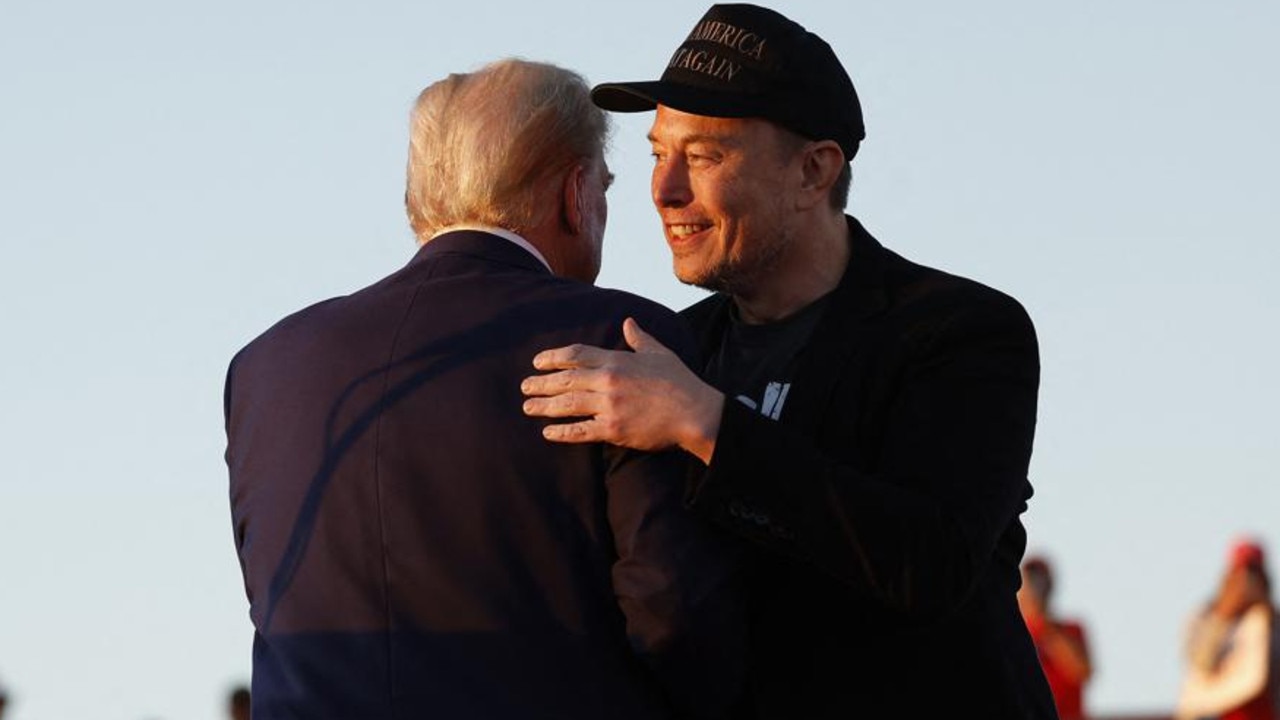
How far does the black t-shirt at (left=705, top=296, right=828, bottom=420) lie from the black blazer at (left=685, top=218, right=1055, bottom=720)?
2.1 inches

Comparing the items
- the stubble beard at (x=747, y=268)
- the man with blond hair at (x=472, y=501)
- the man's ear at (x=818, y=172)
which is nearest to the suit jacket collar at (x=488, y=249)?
the man with blond hair at (x=472, y=501)

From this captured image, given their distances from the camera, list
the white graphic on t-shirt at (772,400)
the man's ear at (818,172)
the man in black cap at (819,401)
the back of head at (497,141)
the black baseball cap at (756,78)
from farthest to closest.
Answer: the man's ear at (818,172) < the black baseball cap at (756,78) < the white graphic on t-shirt at (772,400) < the back of head at (497,141) < the man in black cap at (819,401)

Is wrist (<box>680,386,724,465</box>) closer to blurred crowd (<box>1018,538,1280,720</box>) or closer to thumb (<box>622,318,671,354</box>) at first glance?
thumb (<box>622,318,671,354</box>)

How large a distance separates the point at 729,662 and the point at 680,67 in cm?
104

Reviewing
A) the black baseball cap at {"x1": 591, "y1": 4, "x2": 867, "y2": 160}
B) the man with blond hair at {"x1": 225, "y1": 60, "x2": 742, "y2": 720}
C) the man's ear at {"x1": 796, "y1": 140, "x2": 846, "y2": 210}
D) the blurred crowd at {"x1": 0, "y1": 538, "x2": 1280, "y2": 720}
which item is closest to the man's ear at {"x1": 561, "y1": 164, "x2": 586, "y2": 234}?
the man with blond hair at {"x1": 225, "y1": 60, "x2": 742, "y2": 720}

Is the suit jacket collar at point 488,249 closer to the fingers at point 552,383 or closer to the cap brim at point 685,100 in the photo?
the fingers at point 552,383

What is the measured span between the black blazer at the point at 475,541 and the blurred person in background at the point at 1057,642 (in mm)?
7469

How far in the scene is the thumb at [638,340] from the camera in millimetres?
4082

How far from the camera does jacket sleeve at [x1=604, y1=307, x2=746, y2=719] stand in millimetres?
4016

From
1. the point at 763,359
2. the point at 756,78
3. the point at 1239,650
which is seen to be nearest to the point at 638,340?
the point at 763,359

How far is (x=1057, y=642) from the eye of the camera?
11.6 metres

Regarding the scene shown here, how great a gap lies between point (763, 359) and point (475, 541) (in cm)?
77

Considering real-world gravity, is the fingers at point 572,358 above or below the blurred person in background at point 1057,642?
above

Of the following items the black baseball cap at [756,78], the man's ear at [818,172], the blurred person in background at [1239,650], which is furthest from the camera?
the blurred person in background at [1239,650]
